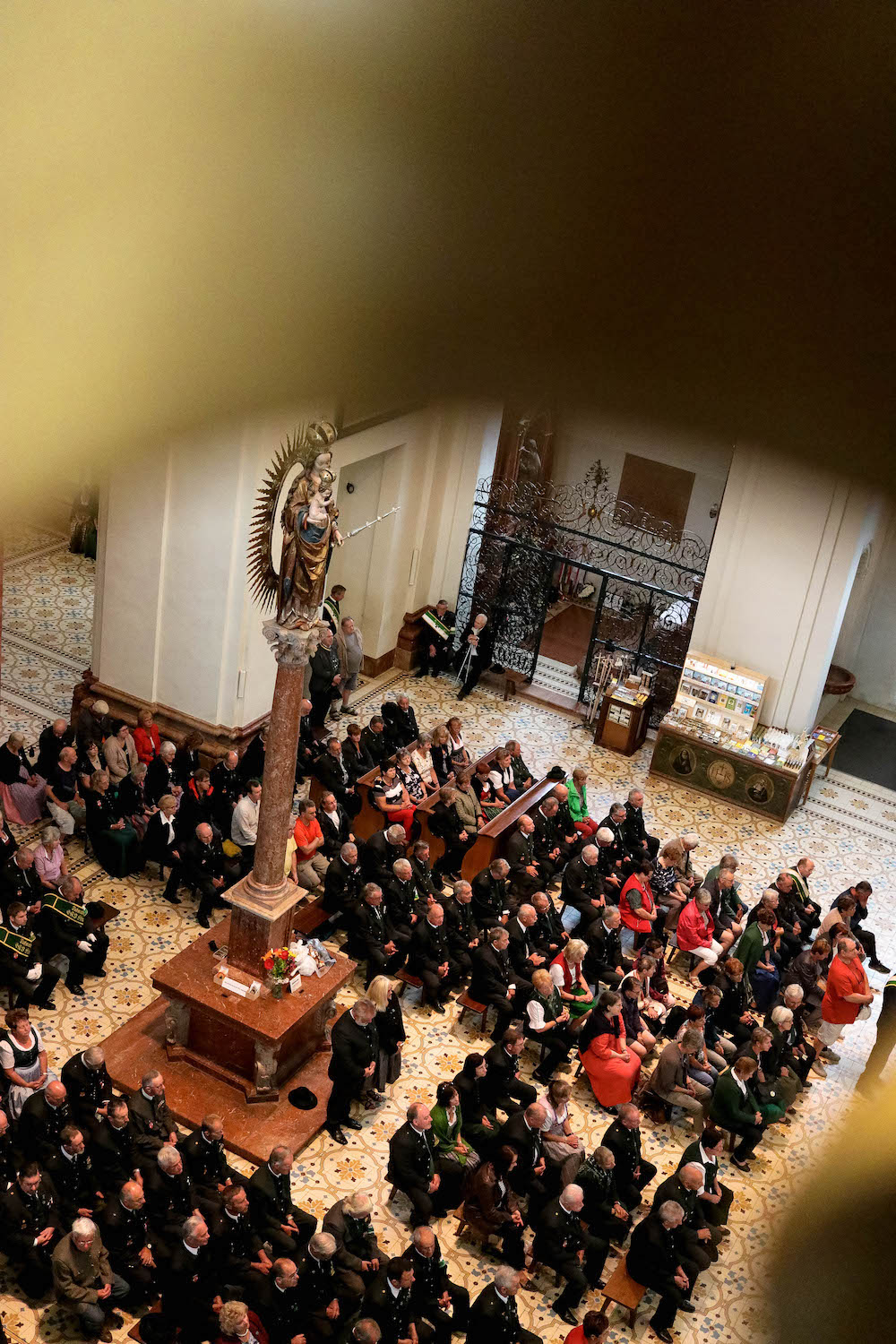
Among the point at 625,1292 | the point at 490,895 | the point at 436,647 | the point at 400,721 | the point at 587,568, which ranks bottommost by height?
the point at 625,1292

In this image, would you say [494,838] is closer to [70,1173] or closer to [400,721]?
[400,721]

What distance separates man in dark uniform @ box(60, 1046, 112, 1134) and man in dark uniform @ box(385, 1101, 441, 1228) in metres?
2.04

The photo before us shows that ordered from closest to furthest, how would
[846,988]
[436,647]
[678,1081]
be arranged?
[678,1081]
[846,988]
[436,647]

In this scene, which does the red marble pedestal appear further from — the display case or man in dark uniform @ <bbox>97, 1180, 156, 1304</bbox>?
the display case

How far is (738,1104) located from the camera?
11445 mm

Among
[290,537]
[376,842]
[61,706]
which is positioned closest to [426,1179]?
[376,842]

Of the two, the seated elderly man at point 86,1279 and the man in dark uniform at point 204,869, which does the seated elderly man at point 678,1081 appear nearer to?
the man in dark uniform at point 204,869

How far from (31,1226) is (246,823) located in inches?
189

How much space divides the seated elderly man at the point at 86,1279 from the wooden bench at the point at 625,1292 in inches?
131

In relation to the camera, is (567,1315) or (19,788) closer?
(567,1315)

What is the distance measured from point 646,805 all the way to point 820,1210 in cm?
1690

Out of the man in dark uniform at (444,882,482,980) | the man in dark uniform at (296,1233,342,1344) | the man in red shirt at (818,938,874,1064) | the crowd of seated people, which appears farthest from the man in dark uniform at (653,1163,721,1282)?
the man in red shirt at (818,938,874,1064)

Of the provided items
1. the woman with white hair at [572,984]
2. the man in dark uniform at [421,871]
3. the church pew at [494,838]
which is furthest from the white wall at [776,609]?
the woman with white hair at [572,984]

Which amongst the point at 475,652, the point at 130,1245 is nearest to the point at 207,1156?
the point at 130,1245
